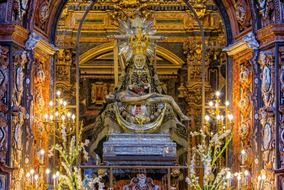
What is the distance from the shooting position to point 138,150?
740 inches

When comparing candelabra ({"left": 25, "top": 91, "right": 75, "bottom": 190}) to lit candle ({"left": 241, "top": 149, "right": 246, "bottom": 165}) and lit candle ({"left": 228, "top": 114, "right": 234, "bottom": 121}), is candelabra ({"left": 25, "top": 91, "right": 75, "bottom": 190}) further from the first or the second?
lit candle ({"left": 241, "top": 149, "right": 246, "bottom": 165})

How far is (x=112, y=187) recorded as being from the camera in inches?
734

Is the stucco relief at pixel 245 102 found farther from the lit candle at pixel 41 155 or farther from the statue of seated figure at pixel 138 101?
the lit candle at pixel 41 155

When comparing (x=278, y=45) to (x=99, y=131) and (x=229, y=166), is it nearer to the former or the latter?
(x=229, y=166)

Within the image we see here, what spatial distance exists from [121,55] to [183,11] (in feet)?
12.5

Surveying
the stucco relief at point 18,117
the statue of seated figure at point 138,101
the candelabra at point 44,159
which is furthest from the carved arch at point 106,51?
the stucco relief at point 18,117

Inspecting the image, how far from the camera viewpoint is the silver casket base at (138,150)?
18.8 metres

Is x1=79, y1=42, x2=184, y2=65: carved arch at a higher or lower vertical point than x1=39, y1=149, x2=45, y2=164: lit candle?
higher

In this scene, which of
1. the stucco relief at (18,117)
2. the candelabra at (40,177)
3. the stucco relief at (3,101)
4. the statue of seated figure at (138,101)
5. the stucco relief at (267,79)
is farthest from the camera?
the statue of seated figure at (138,101)

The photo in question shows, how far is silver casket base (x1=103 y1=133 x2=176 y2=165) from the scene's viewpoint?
61.6ft

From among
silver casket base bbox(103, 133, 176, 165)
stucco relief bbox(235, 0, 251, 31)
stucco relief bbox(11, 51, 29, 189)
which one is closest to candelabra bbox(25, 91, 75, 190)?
stucco relief bbox(11, 51, 29, 189)

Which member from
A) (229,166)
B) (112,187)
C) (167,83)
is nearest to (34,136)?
(112,187)

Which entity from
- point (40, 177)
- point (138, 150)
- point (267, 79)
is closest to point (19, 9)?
point (40, 177)

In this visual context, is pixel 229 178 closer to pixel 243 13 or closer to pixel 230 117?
pixel 230 117
